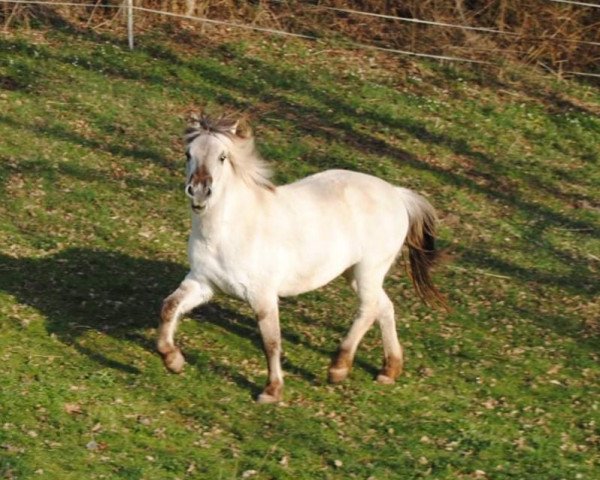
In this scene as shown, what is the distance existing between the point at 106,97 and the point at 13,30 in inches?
87.1

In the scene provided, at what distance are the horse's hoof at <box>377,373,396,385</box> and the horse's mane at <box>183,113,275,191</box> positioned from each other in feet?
5.08

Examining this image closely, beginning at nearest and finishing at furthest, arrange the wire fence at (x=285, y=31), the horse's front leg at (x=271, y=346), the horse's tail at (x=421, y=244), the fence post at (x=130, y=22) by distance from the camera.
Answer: the horse's front leg at (x=271, y=346) → the horse's tail at (x=421, y=244) → the fence post at (x=130, y=22) → the wire fence at (x=285, y=31)

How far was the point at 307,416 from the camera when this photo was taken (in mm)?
8109

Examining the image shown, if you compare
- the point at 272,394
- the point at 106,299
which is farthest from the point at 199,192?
the point at 106,299

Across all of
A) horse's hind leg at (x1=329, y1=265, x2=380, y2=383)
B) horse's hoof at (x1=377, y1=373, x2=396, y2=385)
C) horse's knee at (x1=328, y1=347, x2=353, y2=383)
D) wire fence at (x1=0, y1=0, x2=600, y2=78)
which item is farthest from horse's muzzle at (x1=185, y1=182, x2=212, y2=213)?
wire fence at (x1=0, y1=0, x2=600, y2=78)

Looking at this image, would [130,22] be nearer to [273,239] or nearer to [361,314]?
[361,314]

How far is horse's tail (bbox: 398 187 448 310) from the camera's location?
9.23 metres

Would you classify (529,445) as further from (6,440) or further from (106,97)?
(106,97)

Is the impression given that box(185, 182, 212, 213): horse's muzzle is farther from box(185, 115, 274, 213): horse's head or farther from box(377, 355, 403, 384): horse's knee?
box(377, 355, 403, 384): horse's knee

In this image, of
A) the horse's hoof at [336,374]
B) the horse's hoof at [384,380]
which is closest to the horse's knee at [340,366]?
the horse's hoof at [336,374]

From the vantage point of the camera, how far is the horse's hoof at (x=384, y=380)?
8766mm

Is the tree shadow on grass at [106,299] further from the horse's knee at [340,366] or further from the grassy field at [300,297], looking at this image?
the horse's knee at [340,366]

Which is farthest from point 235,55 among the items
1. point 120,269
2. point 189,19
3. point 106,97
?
point 120,269

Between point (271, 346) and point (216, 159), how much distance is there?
1297mm
